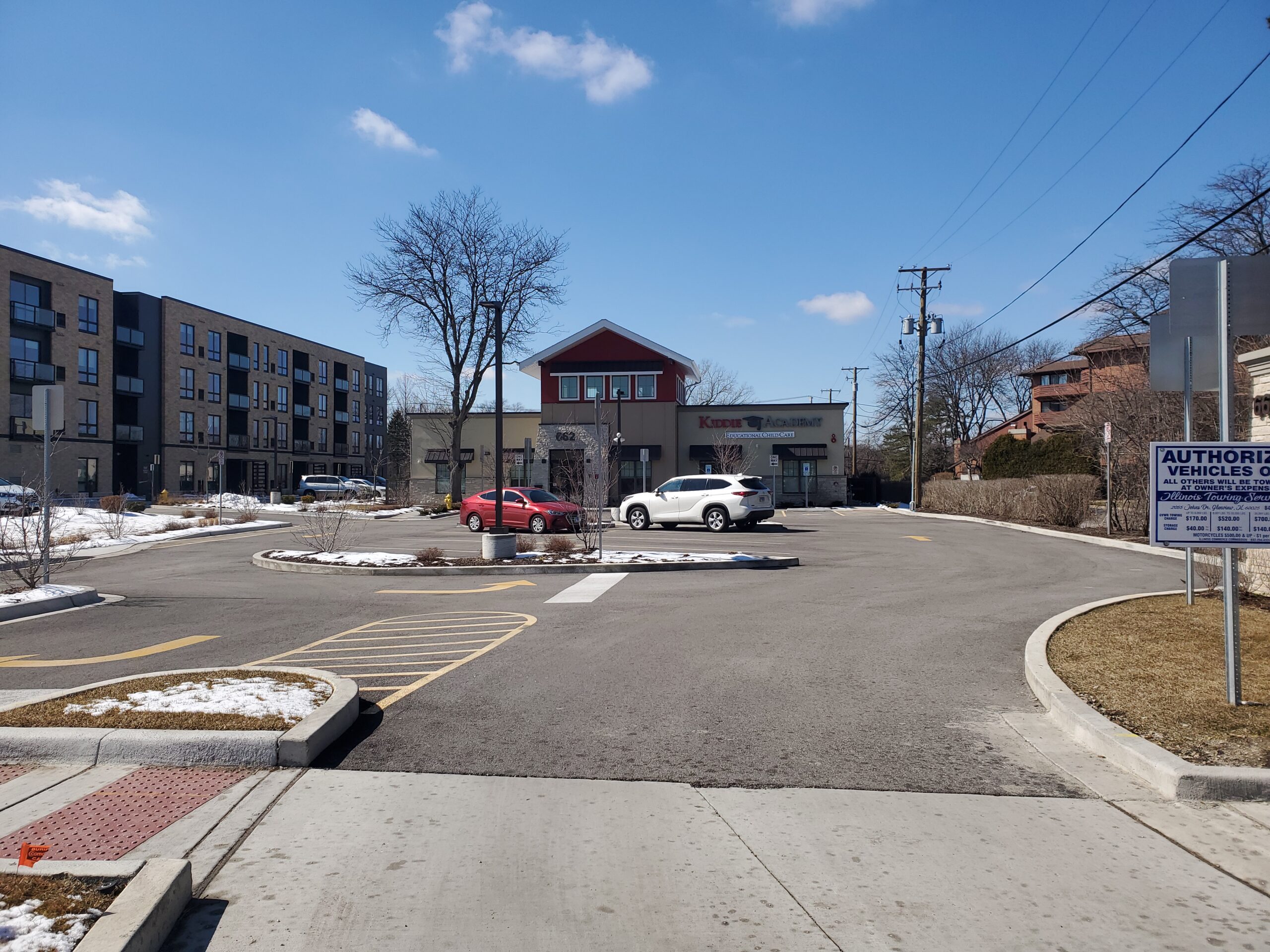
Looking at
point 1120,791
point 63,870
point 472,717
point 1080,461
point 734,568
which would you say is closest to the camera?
point 63,870

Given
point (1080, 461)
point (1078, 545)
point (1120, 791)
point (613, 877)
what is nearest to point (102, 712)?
point (613, 877)

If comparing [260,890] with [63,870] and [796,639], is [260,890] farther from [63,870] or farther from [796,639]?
[796,639]

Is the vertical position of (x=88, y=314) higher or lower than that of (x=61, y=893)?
higher

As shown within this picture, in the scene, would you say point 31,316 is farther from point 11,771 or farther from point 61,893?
point 61,893

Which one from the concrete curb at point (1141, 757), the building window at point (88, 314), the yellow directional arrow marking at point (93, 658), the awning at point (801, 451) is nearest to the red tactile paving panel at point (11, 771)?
the yellow directional arrow marking at point (93, 658)

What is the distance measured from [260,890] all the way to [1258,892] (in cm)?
416

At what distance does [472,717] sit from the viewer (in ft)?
20.4

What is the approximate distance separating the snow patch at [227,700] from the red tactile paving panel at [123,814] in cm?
63

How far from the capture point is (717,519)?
85.3 feet

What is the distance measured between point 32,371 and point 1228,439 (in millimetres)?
61489

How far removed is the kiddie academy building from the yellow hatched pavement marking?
36.4 m

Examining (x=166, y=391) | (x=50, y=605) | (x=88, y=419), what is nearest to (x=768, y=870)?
(x=50, y=605)

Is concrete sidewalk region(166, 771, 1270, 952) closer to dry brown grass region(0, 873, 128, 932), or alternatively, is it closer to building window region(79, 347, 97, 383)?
dry brown grass region(0, 873, 128, 932)

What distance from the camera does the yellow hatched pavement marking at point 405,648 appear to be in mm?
7637
